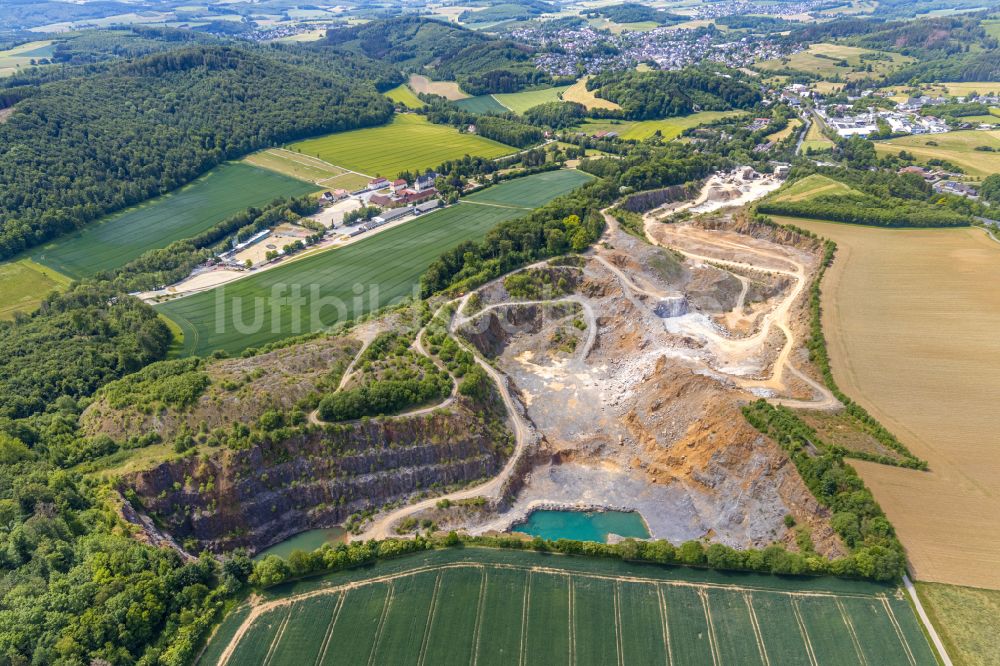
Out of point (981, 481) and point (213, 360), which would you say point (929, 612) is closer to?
point (981, 481)

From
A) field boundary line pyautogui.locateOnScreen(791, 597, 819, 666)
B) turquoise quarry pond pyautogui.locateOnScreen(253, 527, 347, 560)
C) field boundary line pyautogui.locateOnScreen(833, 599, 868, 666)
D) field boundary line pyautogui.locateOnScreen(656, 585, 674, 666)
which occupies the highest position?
field boundary line pyautogui.locateOnScreen(833, 599, 868, 666)

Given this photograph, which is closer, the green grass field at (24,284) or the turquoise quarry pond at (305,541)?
the turquoise quarry pond at (305,541)

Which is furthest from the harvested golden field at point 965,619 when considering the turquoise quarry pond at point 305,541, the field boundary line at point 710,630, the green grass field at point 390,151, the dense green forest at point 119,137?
the dense green forest at point 119,137

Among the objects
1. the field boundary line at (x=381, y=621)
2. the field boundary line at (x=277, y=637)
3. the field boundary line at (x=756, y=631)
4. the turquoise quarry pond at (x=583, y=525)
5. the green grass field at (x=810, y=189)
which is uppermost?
the green grass field at (x=810, y=189)

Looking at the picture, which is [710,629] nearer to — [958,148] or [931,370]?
[931,370]

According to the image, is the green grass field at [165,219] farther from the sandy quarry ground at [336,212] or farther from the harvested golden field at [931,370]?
the harvested golden field at [931,370]

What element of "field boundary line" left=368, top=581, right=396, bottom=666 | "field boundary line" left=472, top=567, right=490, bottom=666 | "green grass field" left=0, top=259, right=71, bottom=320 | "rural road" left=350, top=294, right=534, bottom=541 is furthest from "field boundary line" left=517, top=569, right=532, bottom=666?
"green grass field" left=0, top=259, right=71, bottom=320

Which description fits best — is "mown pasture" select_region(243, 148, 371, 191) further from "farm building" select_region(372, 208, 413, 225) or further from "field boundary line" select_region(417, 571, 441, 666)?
"field boundary line" select_region(417, 571, 441, 666)

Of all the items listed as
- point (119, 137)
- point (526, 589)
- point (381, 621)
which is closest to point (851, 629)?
point (526, 589)
